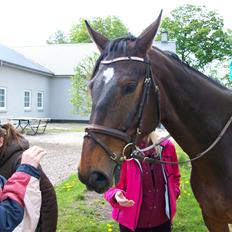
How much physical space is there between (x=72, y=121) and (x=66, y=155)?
19342 millimetres

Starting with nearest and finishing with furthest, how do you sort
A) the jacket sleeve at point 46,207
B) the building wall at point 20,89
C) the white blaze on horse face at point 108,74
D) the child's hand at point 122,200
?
the white blaze on horse face at point 108,74
the child's hand at point 122,200
the jacket sleeve at point 46,207
the building wall at point 20,89

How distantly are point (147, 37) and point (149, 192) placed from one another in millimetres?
1549

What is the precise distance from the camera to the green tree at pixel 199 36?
1729 inches

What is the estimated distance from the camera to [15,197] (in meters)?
2.12

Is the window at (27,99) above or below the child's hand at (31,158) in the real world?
below

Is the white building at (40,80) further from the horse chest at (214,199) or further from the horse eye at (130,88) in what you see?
the horse eye at (130,88)

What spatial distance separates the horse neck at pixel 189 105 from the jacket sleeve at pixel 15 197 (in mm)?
1123


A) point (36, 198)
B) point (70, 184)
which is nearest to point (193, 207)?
point (70, 184)

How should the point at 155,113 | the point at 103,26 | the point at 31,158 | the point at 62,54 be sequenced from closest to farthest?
the point at 31,158 → the point at 155,113 → the point at 62,54 → the point at 103,26

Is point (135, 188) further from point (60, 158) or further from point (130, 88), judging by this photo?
point (60, 158)

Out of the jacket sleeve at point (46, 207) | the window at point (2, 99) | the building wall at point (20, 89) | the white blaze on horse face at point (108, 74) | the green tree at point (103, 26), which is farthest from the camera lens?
the green tree at point (103, 26)

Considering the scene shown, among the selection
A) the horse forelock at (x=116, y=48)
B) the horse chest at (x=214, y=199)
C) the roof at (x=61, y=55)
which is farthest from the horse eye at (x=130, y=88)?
the roof at (x=61, y=55)

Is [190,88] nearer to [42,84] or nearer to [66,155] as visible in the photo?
[66,155]

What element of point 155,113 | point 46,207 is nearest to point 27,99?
point 46,207
